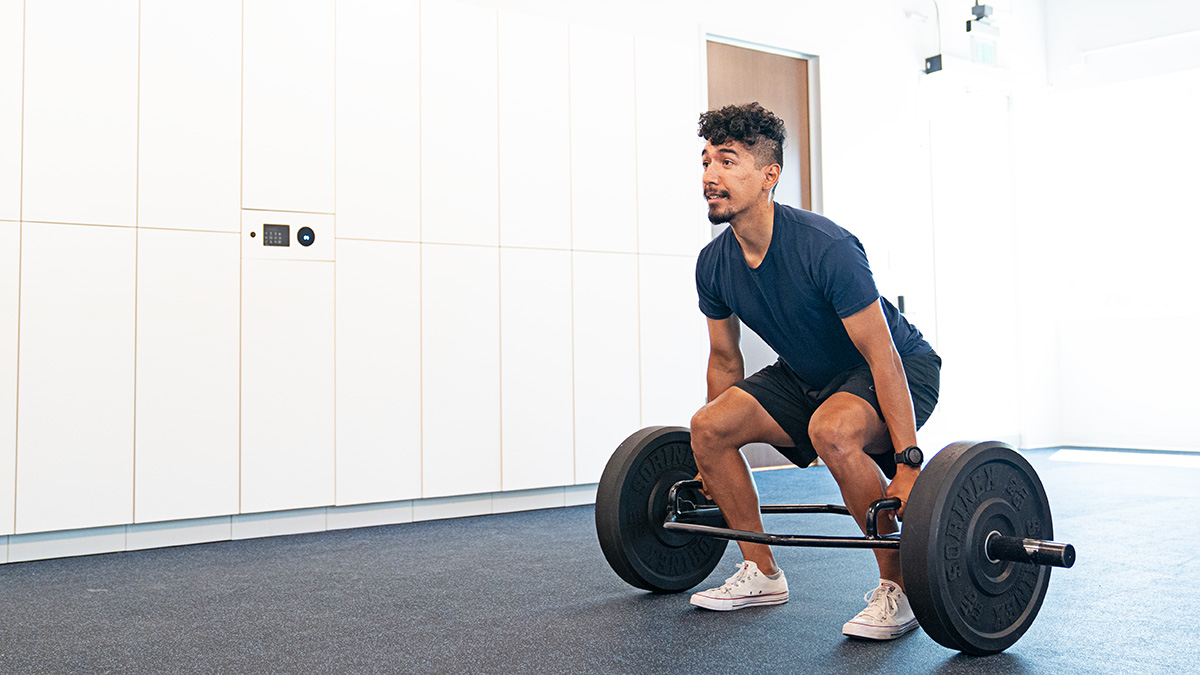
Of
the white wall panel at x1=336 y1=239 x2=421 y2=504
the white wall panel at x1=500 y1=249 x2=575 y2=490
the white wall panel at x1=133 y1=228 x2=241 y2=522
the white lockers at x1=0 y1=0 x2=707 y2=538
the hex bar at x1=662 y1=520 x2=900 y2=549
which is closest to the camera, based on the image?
the hex bar at x1=662 y1=520 x2=900 y2=549

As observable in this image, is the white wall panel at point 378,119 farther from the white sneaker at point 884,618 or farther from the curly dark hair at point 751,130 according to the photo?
the white sneaker at point 884,618

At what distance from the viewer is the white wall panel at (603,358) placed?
173 inches

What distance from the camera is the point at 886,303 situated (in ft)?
7.77

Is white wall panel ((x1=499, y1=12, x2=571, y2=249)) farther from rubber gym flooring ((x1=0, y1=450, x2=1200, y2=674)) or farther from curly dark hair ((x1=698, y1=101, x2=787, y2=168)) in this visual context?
curly dark hair ((x1=698, y1=101, x2=787, y2=168))

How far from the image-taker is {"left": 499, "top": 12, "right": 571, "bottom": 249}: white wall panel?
4.29 meters

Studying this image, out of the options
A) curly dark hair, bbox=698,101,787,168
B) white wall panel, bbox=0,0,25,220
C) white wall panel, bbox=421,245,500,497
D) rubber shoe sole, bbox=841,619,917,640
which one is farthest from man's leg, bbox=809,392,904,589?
white wall panel, bbox=0,0,25,220

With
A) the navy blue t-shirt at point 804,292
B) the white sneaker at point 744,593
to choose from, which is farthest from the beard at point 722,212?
the white sneaker at point 744,593

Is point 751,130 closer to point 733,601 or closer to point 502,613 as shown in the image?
point 733,601

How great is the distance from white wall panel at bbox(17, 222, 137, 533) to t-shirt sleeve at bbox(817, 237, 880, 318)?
2583 mm

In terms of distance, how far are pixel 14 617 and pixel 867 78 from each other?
528 cm

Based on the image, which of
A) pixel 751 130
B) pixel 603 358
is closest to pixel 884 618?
pixel 751 130

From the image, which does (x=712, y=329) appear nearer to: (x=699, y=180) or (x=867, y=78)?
(x=699, y=180)

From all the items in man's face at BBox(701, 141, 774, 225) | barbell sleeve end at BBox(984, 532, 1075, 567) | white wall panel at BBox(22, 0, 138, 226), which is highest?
white wall panel at BBox(22, 0, 138, 226)

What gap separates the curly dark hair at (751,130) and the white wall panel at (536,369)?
2130mm
